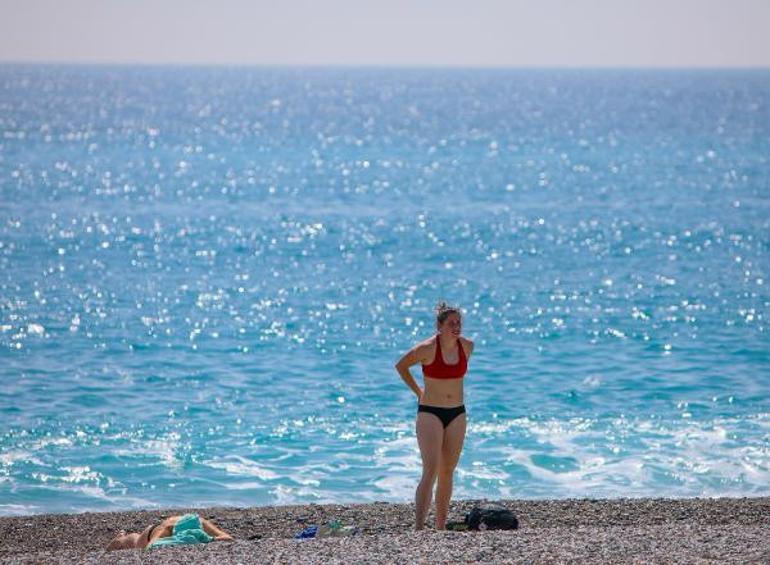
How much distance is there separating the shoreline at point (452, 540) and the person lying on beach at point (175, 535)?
1.12 feet

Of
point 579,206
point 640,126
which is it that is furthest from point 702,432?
point 640,126

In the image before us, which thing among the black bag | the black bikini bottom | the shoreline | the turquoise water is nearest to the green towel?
the shoreline

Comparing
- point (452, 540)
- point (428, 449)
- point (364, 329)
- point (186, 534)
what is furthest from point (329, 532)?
point (364, 329)

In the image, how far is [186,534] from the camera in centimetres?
1108

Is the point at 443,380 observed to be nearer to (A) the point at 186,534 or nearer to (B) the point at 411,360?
(B) the point at 411,360

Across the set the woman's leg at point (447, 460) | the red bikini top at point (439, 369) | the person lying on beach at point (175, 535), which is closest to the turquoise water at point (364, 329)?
the woman's leg at point (447, 460)

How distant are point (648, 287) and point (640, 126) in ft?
260

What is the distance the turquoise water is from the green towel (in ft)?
15.2

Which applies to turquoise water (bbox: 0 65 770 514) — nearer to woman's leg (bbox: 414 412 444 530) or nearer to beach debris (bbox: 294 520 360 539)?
beach debris (bbox: 294 520 360 539)

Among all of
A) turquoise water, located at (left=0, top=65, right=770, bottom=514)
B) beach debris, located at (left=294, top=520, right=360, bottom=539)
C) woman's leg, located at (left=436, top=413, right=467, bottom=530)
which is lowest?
turquoise water, located at (left=0, top=65, right=770, bottom=514)

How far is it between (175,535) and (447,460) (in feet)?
7.80

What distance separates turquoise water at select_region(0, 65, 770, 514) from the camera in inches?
674

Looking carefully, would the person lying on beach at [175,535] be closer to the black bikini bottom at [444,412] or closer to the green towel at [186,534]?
the green towel at [186,534]

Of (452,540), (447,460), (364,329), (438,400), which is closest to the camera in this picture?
(452,540)
